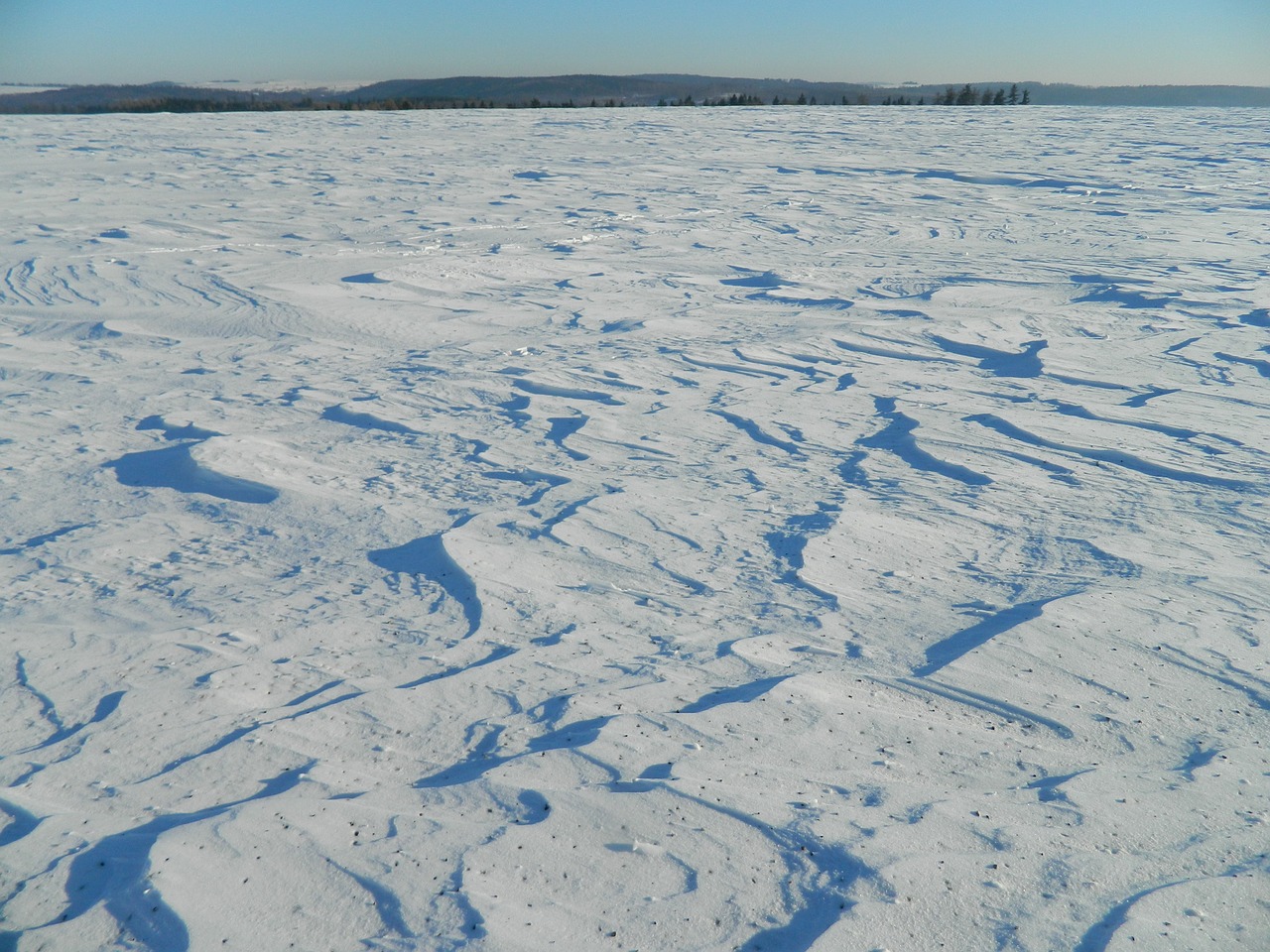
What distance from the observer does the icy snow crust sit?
5.19 ft

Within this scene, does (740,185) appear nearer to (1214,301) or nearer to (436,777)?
(1214,301)

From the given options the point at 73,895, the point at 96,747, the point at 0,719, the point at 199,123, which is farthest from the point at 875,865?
the point at 199,123

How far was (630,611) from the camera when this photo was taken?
2408mm

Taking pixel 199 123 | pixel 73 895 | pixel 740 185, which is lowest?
pixel 73 895

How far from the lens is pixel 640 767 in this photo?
185cm

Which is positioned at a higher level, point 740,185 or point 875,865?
point 740,185

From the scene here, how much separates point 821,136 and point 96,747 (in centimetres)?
1498

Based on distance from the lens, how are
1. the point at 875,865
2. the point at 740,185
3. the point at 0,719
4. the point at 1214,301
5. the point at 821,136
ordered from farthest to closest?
1. the point at 821,136
2. the point at 740,185
3. the point at 1214,301
4. the point at 0,719
5. the point at 875,865

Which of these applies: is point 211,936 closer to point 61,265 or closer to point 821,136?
point 61,265

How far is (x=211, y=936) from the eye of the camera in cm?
147

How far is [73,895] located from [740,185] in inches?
377

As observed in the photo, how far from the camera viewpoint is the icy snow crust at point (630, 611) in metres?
1.58

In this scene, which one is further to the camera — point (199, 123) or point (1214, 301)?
point (199, 123)

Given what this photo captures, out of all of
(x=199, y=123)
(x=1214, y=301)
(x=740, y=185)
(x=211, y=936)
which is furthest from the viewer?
(x=199, y=123)
